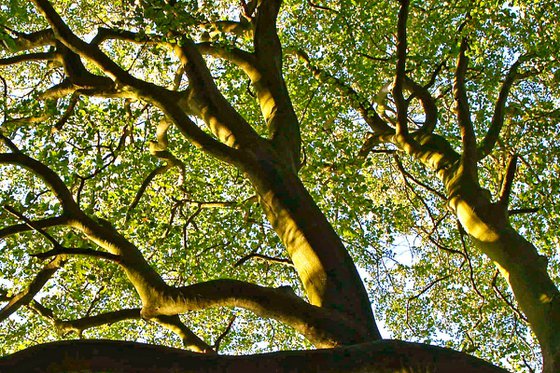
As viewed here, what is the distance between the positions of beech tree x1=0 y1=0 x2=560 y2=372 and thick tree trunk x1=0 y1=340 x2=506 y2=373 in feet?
0.05

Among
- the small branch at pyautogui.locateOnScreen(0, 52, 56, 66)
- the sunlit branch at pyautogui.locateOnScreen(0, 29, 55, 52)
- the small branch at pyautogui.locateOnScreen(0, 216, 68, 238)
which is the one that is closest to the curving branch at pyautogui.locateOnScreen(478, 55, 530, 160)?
the small branch at pyautogui.locateOnScreen(0, 216, 68, 238)

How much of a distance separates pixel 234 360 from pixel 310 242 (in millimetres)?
2536

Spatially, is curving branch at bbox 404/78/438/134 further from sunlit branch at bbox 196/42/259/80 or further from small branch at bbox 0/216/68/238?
small branch at bbox 0/216/68/238

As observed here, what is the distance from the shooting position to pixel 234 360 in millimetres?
3793

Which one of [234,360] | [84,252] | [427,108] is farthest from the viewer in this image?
[427,108]

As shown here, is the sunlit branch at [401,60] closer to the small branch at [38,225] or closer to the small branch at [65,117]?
the small branch at [38,225]

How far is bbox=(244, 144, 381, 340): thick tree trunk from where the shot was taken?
5625 millimetres

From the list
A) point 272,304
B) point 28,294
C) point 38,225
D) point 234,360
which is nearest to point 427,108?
point 272,304

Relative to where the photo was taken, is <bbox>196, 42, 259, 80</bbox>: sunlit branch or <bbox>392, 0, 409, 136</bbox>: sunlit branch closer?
<bbox>392, 0, 409, 136</bbox>: sunlit branch

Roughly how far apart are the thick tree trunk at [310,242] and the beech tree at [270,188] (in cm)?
2

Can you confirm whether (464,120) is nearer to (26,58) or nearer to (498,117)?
(498,117)

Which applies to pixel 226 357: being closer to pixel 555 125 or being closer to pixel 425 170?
pixel 555 125

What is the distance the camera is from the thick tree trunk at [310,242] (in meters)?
5.62

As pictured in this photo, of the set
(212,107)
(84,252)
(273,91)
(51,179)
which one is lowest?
(84,252)
